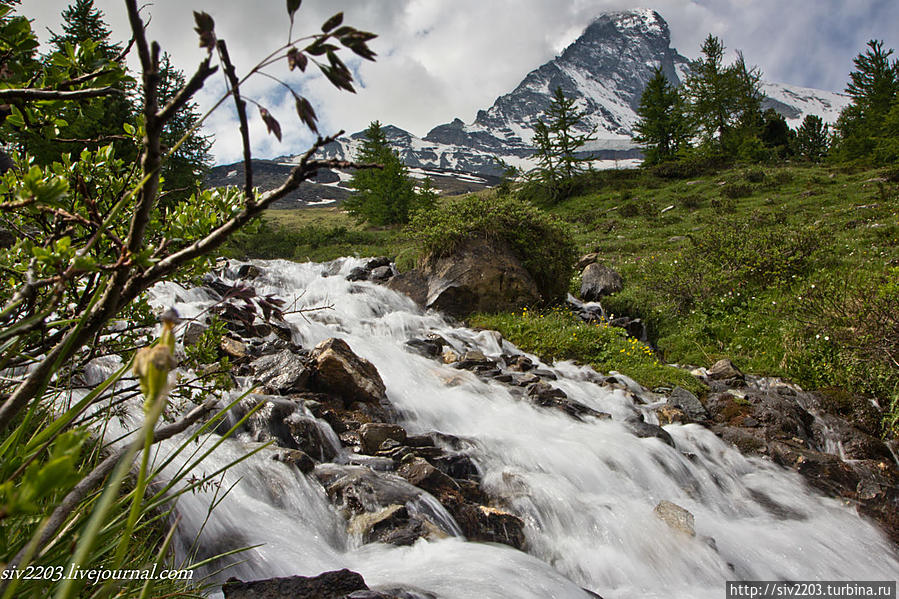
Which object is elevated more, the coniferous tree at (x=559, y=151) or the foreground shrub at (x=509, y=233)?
the coniferous tree at (x=559, y=151)

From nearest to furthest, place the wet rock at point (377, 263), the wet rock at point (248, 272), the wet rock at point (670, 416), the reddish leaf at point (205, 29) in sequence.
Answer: the reddish leaf at point (205, 29), the wet rock at point (670, 416), the wet rock at point (248, 272), the wet rock at point (377, 263)

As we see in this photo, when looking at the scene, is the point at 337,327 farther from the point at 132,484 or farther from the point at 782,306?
the point at 782,306

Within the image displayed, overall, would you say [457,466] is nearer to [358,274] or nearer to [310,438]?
[310,438]

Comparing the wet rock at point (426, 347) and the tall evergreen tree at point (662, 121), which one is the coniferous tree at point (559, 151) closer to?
the tall evergreen tree at point (662, 121)

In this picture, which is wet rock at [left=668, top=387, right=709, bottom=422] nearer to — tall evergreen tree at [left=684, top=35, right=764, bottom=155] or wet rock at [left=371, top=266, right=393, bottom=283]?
wet rock at [left=371, top=266, right=393, bottom=283]

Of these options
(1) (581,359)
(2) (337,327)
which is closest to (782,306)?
(1) (581,359)

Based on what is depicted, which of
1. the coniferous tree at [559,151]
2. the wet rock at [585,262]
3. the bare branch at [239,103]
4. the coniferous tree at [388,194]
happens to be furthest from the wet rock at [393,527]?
the coniferous tree at [559,151]

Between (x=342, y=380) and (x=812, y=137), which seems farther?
(x=812, y=137)

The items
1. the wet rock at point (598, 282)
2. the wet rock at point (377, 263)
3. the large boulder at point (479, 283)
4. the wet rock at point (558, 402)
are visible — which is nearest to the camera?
the wet rock at point (558, 402)

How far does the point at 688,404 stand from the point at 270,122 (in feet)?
26.1

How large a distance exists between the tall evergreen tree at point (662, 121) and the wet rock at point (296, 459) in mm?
39565

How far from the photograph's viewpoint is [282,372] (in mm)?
6062

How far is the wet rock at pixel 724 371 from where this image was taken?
8336 millimetres

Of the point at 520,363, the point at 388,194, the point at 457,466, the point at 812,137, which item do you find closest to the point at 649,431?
the point at 520,363
